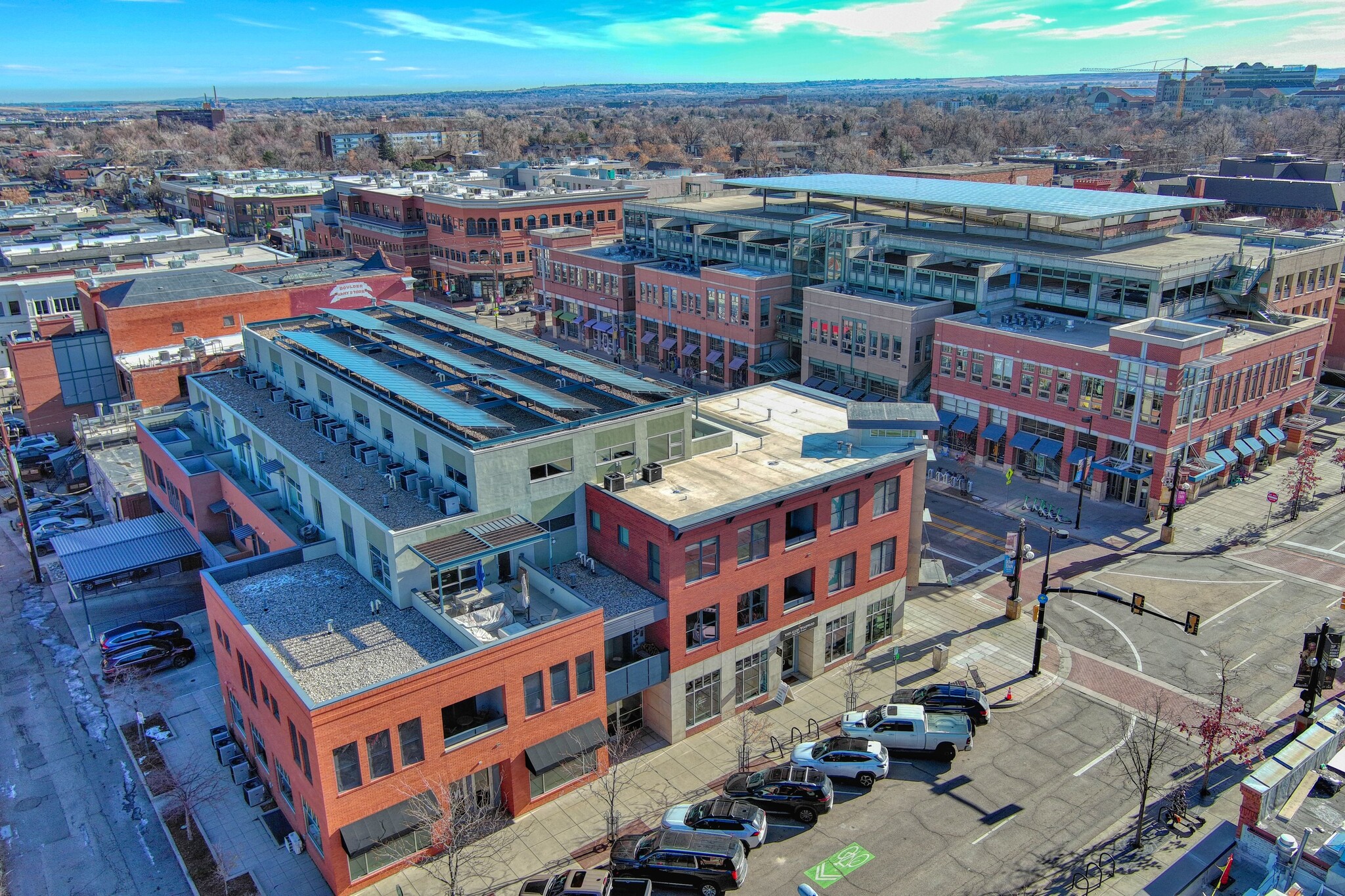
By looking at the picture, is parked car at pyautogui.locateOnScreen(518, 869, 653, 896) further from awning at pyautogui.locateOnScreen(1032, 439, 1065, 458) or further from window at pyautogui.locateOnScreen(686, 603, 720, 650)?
awning at pyautogui.locateOnScreen(1032, 439, 1065, 458)

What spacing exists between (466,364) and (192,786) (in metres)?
20.7

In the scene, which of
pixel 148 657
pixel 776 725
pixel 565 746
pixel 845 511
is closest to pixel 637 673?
pixel 565 746

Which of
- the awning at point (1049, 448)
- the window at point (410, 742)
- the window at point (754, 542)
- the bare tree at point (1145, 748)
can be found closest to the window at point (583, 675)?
the window at point (410, 742)

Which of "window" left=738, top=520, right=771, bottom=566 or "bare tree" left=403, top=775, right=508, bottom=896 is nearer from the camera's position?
"bare tree" left=403, top=775, right=508, bottom=896

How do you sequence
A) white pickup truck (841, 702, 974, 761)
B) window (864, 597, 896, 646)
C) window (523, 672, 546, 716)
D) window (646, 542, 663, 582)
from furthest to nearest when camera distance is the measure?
window (864, 597, 896, 646) → window (646, 542, 663, 582) → white pickup truck (841, 702, 974, 761) → window (523, 672, 546, 716)

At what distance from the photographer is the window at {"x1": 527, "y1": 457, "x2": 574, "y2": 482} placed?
35.4 metres

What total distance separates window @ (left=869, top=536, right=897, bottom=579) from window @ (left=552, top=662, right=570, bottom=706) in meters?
15.0

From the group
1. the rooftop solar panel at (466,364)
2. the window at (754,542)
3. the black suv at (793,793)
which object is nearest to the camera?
the black suv at (793,793)

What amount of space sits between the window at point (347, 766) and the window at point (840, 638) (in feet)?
65.0

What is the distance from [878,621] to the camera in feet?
136

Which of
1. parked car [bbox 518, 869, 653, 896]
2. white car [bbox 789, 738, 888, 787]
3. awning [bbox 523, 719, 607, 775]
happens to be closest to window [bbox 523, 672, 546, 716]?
awning [bbox 523, 719, 607, 775]

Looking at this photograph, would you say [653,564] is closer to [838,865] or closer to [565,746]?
[565,746]

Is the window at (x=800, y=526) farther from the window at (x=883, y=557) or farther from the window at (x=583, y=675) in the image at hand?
the window at (x=583, y=675)

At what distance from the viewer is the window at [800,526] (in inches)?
1453
